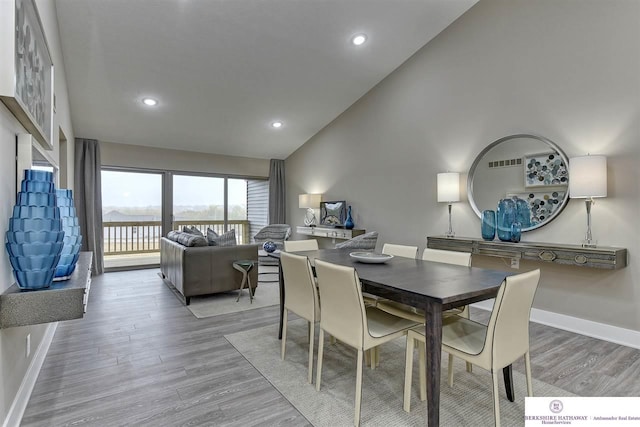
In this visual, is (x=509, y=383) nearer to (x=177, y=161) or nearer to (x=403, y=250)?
(x=403, y=250)

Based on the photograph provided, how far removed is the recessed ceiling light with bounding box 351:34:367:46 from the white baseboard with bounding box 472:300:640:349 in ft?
12.1

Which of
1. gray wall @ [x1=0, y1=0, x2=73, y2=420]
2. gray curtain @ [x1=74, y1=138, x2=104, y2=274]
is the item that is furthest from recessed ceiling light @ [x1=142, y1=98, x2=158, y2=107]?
gray wall @ [x1=0, y1=0, x2=73, y2=420]

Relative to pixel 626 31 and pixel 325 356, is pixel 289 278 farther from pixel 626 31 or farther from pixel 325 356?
pixel 626 31

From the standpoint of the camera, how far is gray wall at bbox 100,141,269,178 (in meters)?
5.99

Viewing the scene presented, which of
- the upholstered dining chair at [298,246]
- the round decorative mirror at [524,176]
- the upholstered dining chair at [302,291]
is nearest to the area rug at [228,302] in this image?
the upholstered dining chair at [298,246]

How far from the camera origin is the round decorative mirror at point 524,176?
3.35 meters

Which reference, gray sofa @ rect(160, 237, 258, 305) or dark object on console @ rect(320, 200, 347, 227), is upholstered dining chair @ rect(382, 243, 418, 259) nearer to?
gray sofa @ rect(160, 237, 258, 305)

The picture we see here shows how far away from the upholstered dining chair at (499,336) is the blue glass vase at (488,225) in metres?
2.01

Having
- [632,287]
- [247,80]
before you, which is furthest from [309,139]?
[632,287]

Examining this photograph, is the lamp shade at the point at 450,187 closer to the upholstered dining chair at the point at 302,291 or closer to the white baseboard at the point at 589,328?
the white baseboard at the point at 589,328

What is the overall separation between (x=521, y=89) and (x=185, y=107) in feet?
14.8

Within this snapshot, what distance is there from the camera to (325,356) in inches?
103

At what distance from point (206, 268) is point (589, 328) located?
3.99 m

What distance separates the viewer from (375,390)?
212 cm
